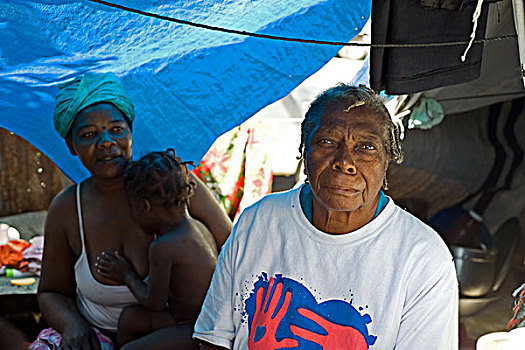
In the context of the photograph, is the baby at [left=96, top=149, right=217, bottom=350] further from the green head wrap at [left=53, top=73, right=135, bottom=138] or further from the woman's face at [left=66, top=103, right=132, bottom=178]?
the green head wrap at [left=53, top=73, right=135, bottom=138]

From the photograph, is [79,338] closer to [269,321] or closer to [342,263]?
[269,321]

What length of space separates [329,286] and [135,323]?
1.09 meters

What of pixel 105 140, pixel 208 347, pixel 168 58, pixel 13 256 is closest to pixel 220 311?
pixel 208 347

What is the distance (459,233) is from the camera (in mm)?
5160

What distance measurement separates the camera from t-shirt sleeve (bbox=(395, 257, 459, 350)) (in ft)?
5.56

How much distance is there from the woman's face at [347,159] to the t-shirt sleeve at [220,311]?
445mm

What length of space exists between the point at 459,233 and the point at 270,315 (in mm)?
3734

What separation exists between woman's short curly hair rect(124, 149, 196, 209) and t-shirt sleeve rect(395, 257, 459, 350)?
4.17 feet

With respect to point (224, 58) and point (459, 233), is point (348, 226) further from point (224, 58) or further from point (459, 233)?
point (459, 233)

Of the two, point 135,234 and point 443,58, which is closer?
point 443,58

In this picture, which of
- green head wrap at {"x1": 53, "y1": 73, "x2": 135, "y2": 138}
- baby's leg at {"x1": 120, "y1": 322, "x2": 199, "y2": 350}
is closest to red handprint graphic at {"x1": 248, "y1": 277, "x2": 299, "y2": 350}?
baby's leg at {"x1": 120, "y1": 322, "x2": 199, "y2": 350}

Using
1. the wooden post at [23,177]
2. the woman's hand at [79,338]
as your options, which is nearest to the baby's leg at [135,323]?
the woman's hand at [79,338]

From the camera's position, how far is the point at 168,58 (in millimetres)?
2727

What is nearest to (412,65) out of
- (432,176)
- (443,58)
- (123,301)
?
(443,58)
